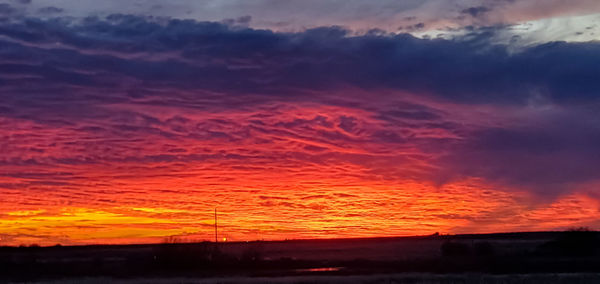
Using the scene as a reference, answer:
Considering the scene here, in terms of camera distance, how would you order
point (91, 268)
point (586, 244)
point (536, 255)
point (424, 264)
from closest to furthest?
point (424, 264) < point (91, 268) < point (536, 255) < point (586, 244)

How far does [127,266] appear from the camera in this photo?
67625 mm

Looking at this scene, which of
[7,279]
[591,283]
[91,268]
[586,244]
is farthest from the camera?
[586,244]

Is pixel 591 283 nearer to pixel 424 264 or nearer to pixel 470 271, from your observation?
pixel 470 271

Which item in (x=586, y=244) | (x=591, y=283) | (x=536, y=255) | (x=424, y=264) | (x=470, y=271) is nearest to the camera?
(x=591, y=283)

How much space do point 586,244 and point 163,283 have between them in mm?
47872

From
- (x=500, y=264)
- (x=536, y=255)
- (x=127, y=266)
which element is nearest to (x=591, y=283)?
(x=500, y=264)

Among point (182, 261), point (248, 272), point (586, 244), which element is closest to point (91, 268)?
point (182, 261)

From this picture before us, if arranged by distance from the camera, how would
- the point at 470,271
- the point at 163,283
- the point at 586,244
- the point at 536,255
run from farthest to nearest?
1. the point at 586,244
2. the point at 536,255
3. the point at 470,271
4. the point at 163,283

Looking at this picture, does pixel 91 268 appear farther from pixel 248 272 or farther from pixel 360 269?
pixel 360 269

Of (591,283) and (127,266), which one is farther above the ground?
(127,266)

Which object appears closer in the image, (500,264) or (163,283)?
(163,283)

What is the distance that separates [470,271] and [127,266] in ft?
95.8

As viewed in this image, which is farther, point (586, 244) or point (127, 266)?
point (586, 244)

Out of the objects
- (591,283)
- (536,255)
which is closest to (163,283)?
(591,283)
